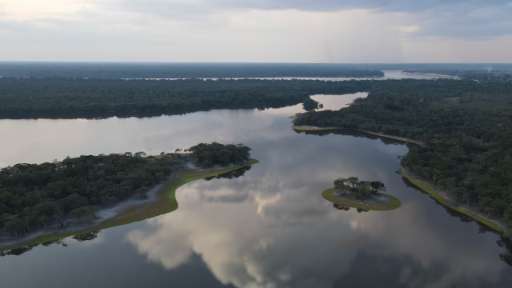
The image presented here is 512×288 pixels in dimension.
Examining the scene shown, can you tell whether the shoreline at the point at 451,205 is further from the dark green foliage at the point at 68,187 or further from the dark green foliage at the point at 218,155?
the dark green foliage at the point at 68,187

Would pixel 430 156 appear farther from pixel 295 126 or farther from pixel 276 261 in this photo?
pixel 295 126

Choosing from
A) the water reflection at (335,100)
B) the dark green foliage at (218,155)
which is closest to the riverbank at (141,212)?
the dark green foliage at (218,155)

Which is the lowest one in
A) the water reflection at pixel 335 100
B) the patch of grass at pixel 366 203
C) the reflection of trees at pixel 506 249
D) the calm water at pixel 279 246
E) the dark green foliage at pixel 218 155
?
the reflection of trees at pixel 506 249

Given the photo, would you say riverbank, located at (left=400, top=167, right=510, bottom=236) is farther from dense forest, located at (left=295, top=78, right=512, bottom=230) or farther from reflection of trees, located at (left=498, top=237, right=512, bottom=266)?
dense forest, located at (left=295, top=78, right=512, bottom=230)

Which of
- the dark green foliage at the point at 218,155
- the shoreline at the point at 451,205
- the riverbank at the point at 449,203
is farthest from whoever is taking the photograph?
the dark green foliage at the point at 218,155

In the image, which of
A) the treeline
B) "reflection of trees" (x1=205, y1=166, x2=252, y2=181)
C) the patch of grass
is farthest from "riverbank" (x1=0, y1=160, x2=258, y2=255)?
the treeline

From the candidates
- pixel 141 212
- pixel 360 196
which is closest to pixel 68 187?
pixel 141 212
